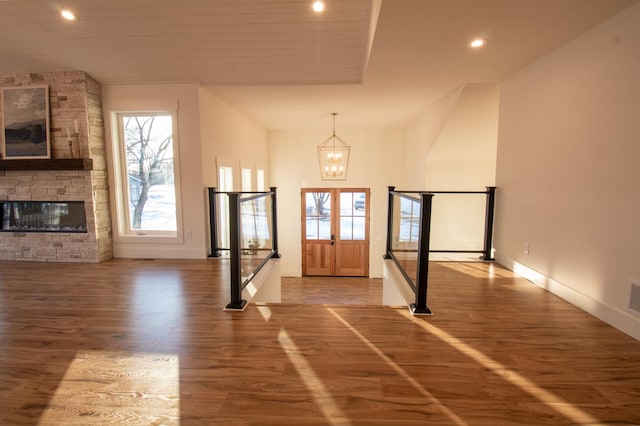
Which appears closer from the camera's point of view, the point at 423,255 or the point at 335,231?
the point at 423,255

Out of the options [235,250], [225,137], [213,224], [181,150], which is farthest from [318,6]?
[213,224]

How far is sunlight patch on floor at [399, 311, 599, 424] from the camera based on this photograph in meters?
1.52

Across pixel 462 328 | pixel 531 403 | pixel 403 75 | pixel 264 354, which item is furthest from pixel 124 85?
pixel 531 403

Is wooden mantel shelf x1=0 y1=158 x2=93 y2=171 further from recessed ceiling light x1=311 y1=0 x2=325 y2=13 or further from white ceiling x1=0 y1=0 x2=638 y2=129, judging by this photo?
recessed ceiling light x1=311 y1=0 x2=325 y2=13

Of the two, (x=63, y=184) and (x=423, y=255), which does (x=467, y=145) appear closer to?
(x=423, y=255)

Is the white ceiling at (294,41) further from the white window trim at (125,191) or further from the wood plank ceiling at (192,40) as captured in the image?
the white window trim at (125,191)

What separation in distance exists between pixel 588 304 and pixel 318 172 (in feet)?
20.2

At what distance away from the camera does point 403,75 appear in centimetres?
372

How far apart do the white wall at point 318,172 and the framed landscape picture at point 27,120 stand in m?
4.63

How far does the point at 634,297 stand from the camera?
2227mm

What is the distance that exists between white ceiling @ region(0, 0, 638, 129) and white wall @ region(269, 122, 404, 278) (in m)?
3.22

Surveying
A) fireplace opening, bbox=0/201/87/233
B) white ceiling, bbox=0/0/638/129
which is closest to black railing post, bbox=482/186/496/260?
white ceiling, bbox=0/0/638/129

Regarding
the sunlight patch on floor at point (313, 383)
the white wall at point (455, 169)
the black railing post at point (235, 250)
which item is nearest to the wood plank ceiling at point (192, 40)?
the black railing post at point (235, 250)

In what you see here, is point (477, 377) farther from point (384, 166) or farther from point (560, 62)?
point (384, 166)
